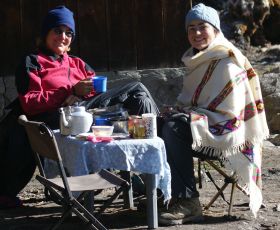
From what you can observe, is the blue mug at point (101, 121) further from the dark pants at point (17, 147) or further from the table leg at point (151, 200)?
the dark pants at point (17, 147)

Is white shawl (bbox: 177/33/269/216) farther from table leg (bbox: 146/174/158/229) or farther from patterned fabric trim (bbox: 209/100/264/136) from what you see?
table leg (bbox: 146/174/158/229)

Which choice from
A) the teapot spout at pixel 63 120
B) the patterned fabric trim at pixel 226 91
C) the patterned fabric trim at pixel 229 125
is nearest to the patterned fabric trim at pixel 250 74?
the patterned fabric trim at pixel 226 91

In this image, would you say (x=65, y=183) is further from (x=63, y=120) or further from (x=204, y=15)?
(x=204, y=15)

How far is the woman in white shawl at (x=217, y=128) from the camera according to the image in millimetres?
5629

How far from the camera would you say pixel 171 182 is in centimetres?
564

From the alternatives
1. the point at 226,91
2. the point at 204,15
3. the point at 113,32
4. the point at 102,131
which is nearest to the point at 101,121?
the point at 102,131

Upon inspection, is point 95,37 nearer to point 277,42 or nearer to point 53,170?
point 53,170

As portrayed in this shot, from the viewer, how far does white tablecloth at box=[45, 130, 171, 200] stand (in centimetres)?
505

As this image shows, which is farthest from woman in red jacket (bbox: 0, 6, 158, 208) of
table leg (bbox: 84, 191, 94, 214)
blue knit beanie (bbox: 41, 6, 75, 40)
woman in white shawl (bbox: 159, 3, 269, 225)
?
table leg (bbox: 84, 191, 94, 214)

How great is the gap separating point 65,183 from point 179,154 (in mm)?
1121

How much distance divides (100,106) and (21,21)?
2389 mm

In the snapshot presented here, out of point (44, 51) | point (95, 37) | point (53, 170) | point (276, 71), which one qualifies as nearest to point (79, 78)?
point (44, 51)

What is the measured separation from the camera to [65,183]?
15.9 feet

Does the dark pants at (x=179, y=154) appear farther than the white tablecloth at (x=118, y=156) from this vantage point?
Yes
